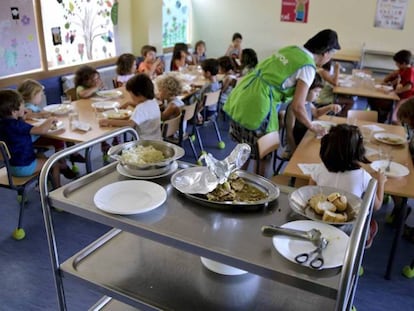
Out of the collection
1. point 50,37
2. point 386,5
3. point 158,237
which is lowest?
point 158,237

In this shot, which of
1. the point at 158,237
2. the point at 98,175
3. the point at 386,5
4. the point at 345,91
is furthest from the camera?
the point at 386,5

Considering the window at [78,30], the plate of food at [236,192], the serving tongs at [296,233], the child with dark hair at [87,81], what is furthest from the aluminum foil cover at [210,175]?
the window at [78,30]

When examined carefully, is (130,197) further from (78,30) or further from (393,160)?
(78,30)

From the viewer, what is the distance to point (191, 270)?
54.2 inches

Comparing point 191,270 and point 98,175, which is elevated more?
point 98,175

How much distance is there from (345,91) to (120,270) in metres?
3.76

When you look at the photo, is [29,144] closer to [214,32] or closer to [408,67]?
[408,67]

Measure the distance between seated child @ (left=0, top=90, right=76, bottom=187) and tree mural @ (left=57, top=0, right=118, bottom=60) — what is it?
286 cm

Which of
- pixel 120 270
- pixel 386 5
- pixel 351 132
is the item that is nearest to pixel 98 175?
pixel 120 270

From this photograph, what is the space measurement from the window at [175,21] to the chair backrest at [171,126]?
4.43 metres

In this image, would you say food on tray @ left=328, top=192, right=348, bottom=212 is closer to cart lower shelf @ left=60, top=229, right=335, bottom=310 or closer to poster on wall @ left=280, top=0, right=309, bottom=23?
cart lower shelf @ left=60, top=229, right=335, bottom=310

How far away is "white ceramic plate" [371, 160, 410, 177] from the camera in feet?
6.94

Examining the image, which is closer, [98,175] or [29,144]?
[98,175]

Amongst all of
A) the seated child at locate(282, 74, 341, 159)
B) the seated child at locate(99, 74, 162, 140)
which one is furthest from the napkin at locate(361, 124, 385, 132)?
the seated child at locate(99, 74, 162, 140)
